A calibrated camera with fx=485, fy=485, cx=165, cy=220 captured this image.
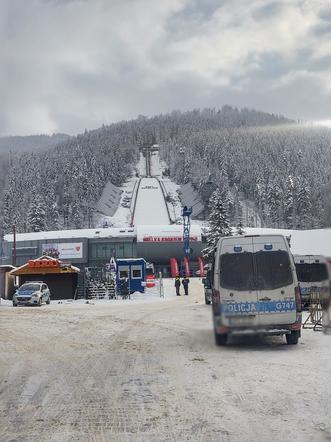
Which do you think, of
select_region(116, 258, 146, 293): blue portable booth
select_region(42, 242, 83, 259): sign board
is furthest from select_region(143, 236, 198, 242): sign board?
select_region(116, 258, 146, 293): blue portable booth

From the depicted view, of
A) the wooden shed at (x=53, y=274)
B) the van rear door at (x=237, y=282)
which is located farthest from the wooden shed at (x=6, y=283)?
the van rear door at (x=237, y=282)

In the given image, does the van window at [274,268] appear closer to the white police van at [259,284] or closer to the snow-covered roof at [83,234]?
the white police van at [259,284]

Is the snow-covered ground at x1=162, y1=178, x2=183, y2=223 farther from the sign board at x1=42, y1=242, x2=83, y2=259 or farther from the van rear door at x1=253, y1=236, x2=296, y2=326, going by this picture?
the van rear door at x1=253, y1=236, x2=296, y2=326

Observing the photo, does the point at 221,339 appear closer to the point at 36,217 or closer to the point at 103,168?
the point at 36,217

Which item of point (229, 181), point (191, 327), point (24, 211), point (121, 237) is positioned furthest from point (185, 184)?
point (191, 327)

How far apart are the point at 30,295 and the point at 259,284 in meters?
22.6

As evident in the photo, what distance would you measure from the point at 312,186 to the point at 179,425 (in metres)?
4.81

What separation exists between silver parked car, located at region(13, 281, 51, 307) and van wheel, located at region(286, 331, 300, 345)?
22.2 meters

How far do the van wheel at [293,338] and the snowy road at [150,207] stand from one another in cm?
10379

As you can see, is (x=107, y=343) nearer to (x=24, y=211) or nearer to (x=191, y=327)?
(x=191, y=327)

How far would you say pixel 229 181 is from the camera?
471ft

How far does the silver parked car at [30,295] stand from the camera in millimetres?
30141

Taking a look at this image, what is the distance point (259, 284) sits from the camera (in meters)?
10.6

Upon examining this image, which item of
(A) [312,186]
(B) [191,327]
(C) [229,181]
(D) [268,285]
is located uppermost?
(C) [229,181]
